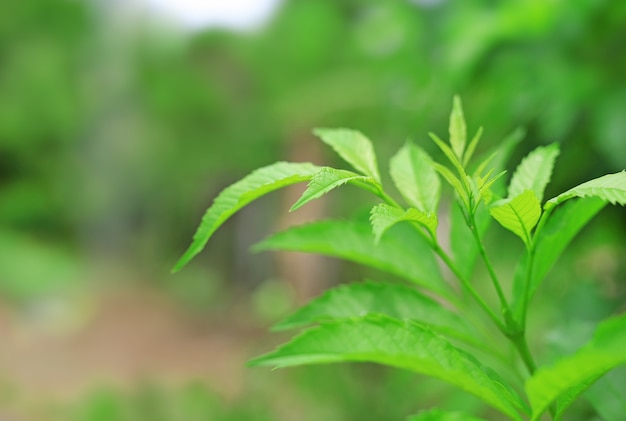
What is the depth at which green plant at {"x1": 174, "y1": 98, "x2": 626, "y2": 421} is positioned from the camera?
28 centimetres

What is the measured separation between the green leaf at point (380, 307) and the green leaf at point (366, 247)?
0.7 inches

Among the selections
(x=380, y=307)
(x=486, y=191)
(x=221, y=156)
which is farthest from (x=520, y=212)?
(x=221, y=156)

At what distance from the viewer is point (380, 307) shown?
397mm

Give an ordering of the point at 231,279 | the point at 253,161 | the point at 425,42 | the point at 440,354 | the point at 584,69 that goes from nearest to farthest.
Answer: the point at 440,354 → the point at 584,69 → the point at 425,42 → the point at 253,161 → the point at 231,279

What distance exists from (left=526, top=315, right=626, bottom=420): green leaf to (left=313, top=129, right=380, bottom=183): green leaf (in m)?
0.15

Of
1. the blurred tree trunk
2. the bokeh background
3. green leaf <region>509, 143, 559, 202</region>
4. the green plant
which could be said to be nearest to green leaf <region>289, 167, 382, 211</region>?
the green plant

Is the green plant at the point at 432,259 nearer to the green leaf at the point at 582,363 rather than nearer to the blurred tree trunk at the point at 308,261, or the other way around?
the green leaf at the point at 582,363

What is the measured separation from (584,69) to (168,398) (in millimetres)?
1374

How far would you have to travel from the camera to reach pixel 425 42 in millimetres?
1067

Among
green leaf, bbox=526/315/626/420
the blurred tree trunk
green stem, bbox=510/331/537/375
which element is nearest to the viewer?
green leaf, bbox=526/315/626/420

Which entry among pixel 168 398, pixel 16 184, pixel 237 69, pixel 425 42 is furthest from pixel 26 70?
pixel 425 42

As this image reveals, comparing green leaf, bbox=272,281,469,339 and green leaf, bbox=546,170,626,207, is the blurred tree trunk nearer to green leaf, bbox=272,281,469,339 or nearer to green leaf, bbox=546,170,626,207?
green leaf, bbox=272,281,469,339

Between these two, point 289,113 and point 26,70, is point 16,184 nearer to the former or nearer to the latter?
point 26,70

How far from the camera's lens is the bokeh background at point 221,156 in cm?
82
